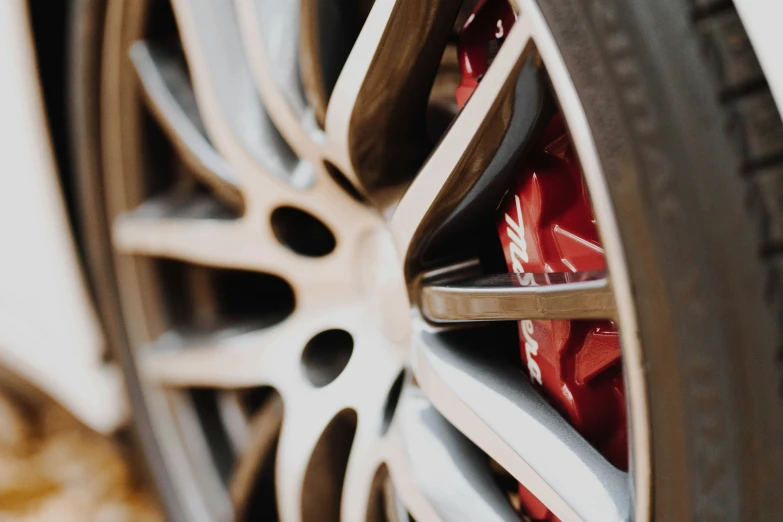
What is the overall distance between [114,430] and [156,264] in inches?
10.6

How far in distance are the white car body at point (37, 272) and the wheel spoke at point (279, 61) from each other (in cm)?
35

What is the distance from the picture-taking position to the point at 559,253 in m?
0.51

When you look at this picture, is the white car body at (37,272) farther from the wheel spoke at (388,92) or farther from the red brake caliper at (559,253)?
the red brake caliper at (559,253)

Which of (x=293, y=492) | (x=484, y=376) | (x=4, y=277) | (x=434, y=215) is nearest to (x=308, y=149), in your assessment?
(x=434, y=215)

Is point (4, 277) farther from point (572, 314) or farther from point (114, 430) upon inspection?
point (572, 314)

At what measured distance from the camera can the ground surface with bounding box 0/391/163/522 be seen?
115cm

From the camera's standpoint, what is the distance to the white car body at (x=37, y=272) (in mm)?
872

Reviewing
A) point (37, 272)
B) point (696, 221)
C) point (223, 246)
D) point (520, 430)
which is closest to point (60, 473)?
point (37, 272)

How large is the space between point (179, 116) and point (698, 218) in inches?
26.3

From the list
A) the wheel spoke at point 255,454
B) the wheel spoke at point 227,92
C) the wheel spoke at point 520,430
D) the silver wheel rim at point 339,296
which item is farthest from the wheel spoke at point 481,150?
the wheel spoke at point 255,454

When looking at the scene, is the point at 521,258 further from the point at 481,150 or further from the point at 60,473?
the point at 60,473

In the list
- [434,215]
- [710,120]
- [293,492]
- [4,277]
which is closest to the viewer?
[710,120]

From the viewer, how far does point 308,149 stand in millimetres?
686

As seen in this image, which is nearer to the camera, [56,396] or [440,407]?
[440,407]
